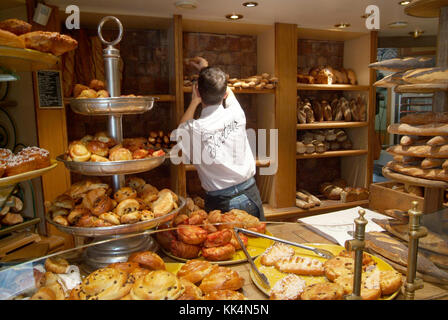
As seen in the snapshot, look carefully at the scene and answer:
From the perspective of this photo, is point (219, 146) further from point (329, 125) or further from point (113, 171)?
point (329, 125)

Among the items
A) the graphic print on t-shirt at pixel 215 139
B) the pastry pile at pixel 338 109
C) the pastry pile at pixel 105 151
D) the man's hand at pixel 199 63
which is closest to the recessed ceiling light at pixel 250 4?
the man's hand at pixel 199 63

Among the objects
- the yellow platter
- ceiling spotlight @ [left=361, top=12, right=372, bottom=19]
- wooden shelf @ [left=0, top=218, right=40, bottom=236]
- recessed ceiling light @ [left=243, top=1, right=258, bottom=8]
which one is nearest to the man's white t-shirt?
recessed ceiling light @ [left=243, top=1, right=258, bottom=8]

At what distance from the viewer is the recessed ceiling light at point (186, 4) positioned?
2.47 metres

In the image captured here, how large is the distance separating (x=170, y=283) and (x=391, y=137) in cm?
479

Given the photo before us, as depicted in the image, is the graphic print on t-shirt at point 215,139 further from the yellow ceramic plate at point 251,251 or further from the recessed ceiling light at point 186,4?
the yellow ceramic plate at point 251,251

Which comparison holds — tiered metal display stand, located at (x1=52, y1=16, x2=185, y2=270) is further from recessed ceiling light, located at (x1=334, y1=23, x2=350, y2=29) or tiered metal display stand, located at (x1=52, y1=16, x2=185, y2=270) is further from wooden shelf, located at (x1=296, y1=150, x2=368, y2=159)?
recessed ceiling light, located at (x1=334, y1=23, x2=350, y2=29)

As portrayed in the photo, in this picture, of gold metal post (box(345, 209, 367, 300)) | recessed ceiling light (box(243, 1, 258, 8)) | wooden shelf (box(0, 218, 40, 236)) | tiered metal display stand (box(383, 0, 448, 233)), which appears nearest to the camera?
gold metal post (box(345, 209, 367, 300))

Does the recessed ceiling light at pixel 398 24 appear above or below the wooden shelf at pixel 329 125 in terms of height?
above

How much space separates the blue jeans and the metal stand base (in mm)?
1257

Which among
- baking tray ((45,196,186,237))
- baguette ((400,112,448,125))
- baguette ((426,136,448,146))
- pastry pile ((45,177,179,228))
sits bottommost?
baking tray ((45,196,186,237))

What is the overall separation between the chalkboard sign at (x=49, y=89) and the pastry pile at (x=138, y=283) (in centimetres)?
185

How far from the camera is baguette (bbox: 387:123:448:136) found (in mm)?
1209
